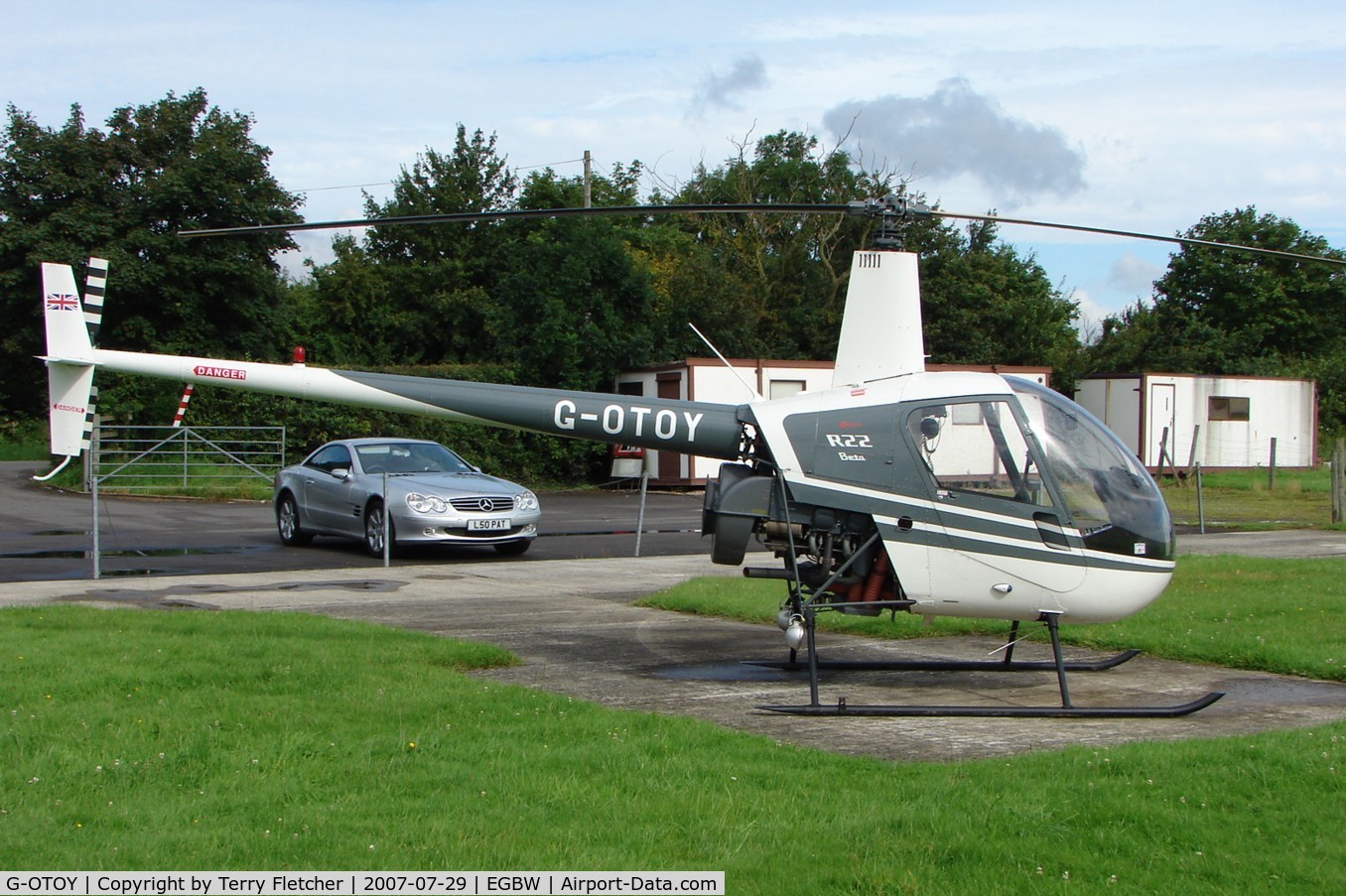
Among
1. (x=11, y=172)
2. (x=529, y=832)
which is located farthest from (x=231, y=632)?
(x=11, y=172)

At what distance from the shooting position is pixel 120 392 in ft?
92.2

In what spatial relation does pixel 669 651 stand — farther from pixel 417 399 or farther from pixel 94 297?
pixel 94 297

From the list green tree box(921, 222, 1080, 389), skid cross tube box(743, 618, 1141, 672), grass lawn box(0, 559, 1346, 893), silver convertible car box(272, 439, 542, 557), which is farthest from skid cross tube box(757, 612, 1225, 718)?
green tree box(921, 222, 1080, 389)

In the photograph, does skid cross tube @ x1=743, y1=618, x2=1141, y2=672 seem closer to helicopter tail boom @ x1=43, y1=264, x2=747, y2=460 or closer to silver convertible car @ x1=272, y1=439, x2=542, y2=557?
helicopter tail boom @ x1=43, y1=264, x2=747, y2=460

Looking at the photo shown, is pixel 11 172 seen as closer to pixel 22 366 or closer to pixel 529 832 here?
pixel 22 366

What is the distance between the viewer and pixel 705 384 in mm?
29406

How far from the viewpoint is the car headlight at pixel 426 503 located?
15781 mm

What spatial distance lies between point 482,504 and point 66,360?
665 centimetres

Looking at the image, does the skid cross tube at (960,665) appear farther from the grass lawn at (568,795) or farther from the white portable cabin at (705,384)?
the white portable cabin at (705,384)

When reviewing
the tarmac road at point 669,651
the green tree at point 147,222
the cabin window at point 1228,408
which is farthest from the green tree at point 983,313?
the tarmac road at point 669,651

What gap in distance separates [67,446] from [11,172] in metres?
24.6

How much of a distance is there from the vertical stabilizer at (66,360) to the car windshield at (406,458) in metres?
6.69

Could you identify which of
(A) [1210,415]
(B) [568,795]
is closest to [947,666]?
(B) [568,795]

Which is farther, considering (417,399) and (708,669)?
(417,399)
